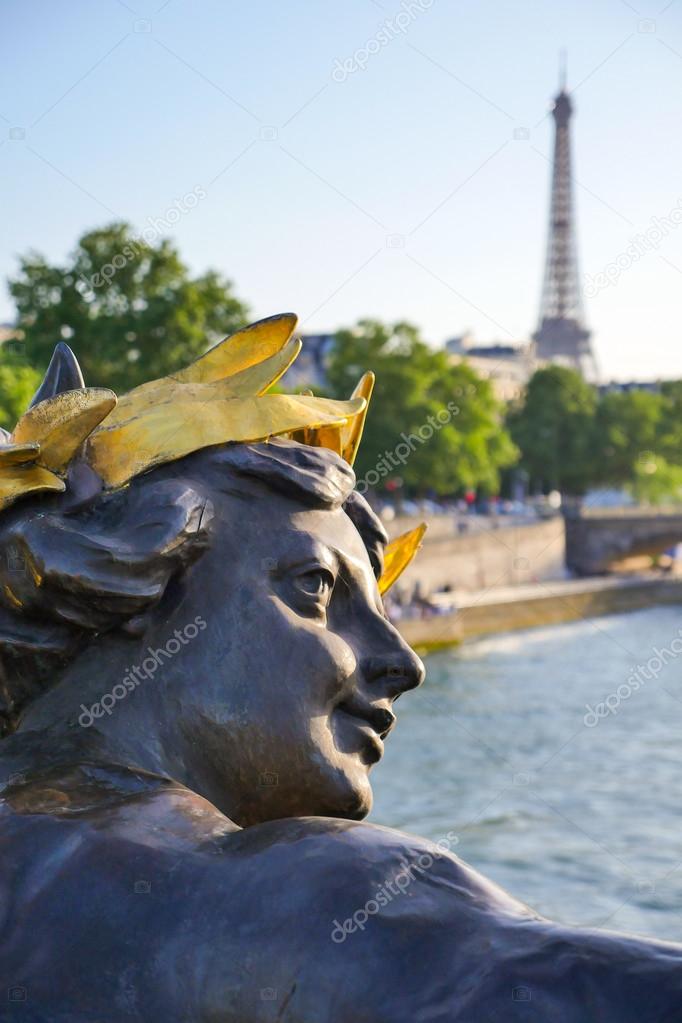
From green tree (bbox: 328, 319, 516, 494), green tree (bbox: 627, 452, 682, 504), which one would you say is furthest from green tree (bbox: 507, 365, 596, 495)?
green tree (bbox: 328, 319, 516, 494)

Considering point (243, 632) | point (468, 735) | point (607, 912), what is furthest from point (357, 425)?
point (468, 735)

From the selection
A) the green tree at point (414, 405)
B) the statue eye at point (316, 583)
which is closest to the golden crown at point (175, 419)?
the statue eye at point (316, 583)

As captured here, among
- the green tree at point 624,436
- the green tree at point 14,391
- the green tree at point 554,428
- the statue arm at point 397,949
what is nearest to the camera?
the statue arm at point 397,949

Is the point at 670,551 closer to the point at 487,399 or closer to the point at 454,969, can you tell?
the point at 487,399

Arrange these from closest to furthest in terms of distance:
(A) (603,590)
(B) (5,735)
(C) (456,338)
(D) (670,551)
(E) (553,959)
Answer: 1. (E) (553,959)
2. (B) (5,735)
3. (A) (603,590)
4. (D) (670,551)
5. (C) (456,338)

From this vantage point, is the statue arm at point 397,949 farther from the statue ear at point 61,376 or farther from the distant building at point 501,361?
the distant building at point 501,361

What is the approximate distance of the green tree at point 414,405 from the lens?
120 feet

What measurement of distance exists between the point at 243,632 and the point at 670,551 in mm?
48312

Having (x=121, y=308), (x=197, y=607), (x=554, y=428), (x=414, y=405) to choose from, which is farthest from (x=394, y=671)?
(x=554, y=428)

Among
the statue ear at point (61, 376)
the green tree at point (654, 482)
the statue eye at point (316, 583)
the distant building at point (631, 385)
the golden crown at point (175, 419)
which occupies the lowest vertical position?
the green tree at point (654, 482)

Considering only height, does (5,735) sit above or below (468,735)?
above

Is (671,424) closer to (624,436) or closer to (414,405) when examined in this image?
(624,436)

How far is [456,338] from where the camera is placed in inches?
3403

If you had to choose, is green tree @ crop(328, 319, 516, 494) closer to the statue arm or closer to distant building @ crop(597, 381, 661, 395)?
the statue arm
